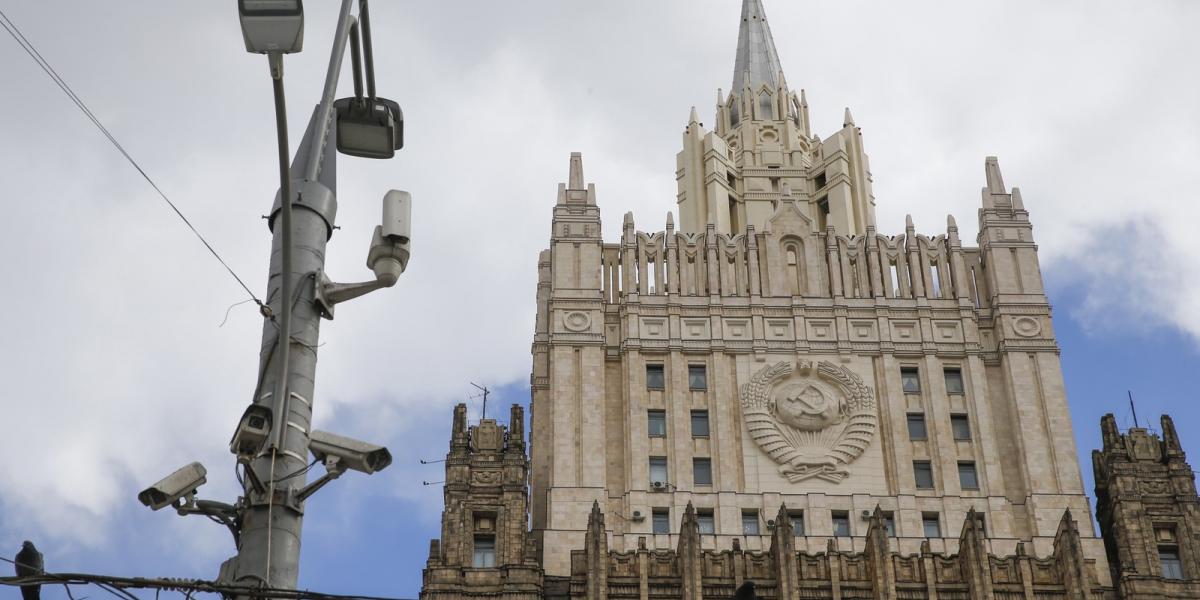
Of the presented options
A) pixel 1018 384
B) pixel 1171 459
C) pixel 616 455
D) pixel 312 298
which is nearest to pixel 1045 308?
pixel 1018 384

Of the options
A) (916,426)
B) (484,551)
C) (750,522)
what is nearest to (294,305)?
(484,551)

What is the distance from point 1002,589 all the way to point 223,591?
47800 mm

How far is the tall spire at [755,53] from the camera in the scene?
88.1 metres

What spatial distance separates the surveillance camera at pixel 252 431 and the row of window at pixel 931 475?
2043 inches

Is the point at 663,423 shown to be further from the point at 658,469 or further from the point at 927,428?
the point at 927,428

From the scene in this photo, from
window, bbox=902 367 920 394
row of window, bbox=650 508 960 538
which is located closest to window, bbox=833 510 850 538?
row of window, bbox=650 508 960 538

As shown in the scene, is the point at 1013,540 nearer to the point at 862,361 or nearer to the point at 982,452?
the point at 982,452

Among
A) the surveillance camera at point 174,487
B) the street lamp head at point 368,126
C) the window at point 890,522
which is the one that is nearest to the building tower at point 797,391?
the window at point 890,522

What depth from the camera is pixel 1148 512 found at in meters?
60.8

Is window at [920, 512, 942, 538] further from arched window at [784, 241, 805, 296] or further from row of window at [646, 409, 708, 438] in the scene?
arched window at [784, 241, 805, 296]

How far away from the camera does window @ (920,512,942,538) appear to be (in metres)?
62.2

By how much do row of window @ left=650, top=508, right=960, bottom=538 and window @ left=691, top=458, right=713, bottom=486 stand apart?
147 cm

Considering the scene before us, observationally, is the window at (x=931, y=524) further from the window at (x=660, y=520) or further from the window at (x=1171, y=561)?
the window at (x=660, y=520)

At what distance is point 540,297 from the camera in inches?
2790
